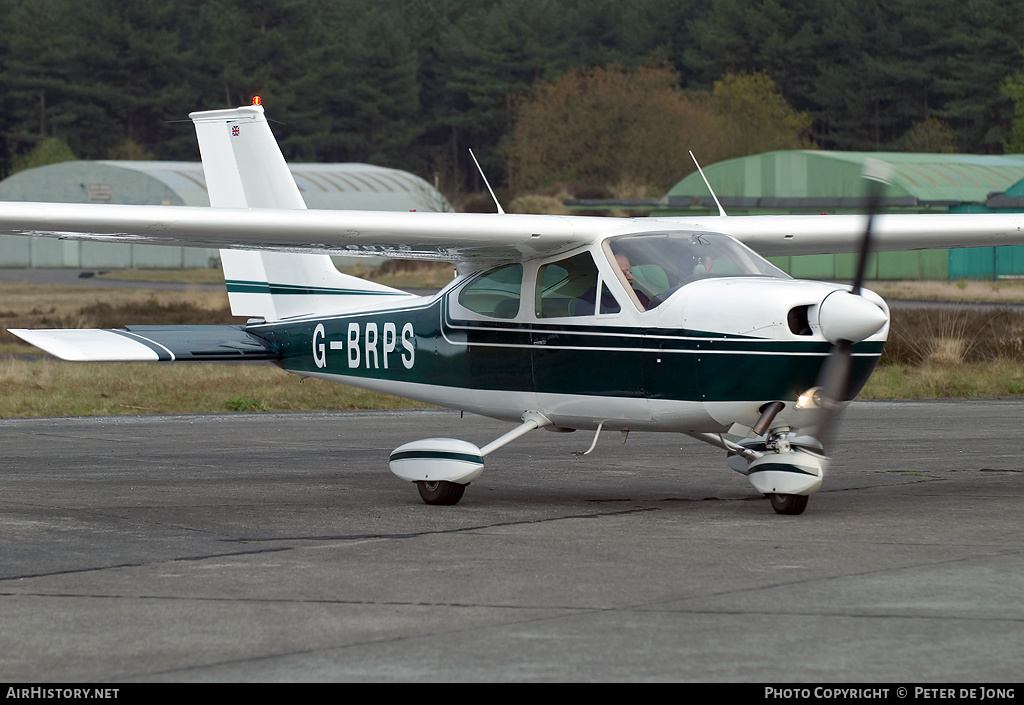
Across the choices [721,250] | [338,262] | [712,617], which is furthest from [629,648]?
[338,262]

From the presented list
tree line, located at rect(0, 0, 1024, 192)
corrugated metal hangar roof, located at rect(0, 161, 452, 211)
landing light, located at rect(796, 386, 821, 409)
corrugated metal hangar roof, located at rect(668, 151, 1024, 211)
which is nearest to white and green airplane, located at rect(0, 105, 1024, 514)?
landing light, located at rect(796, 386, 821, 409)

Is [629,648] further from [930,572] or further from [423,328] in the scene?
[423,328]

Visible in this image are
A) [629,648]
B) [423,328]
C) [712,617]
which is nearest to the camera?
[629,648]

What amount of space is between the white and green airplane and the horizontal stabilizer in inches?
0.8

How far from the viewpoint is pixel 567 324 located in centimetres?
1050

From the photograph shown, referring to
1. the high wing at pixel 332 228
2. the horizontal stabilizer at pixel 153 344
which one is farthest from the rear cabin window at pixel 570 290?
the horizontal stabilizer at pixel 153 344

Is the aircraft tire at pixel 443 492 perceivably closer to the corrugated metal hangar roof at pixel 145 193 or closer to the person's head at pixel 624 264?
the person's head at pixel 624 264

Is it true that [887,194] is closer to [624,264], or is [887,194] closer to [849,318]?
[624,264]

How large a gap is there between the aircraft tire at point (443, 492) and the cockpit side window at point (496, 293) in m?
1.40

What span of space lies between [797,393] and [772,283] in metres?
0.73

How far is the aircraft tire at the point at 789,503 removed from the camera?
9531 millimetres

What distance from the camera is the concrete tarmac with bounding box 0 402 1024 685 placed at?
571cm

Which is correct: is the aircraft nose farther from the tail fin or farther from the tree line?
the tree line

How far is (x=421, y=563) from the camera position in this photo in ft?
26.1
